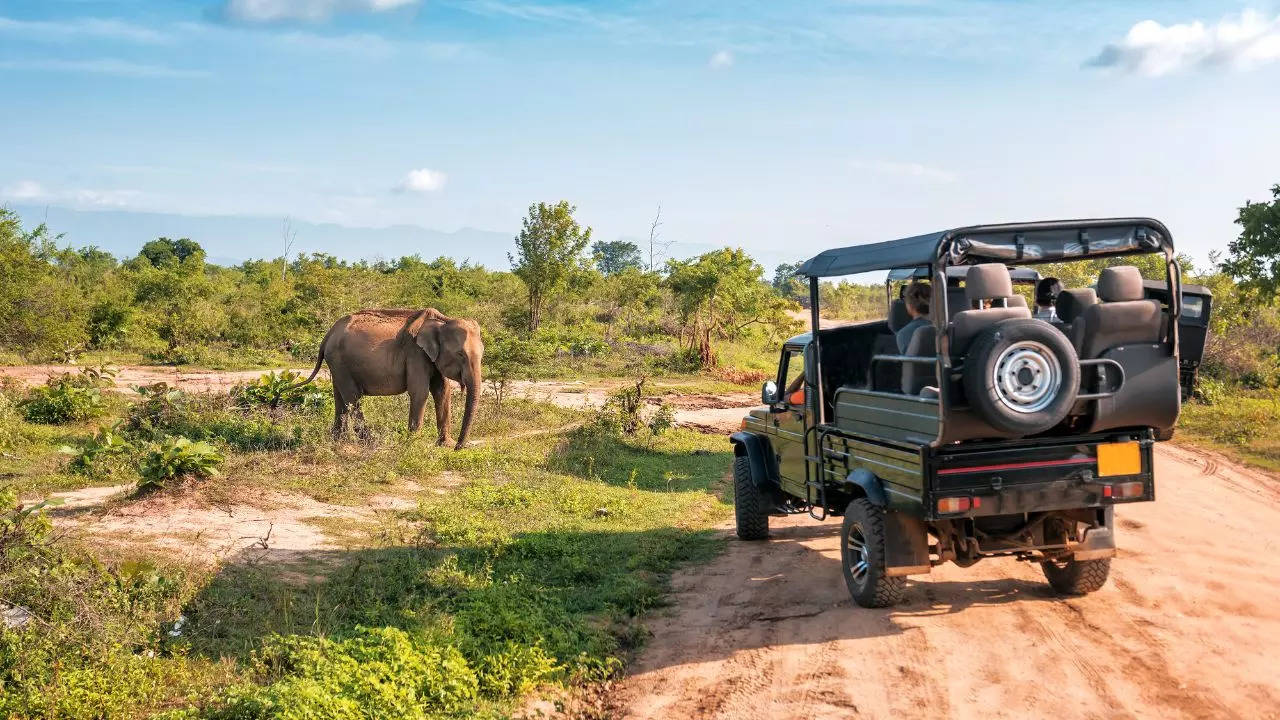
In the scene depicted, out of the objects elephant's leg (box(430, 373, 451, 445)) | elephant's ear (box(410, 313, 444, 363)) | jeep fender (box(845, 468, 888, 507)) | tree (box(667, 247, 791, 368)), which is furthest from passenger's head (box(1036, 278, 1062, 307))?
tree (box(667, 247, 791, 368))

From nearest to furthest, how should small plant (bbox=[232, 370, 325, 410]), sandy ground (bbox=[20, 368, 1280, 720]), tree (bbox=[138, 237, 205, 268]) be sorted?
Result: sandy ground (bbox=[20, 368, 1280, 720])
small plant (bbox=[232, 370, 325, 410])
tree (bbox=[138, 237, 205, 268])

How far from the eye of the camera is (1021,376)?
620 cm

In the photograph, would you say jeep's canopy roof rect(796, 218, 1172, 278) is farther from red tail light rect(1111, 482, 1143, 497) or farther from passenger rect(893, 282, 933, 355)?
red tail light rect(1111, 482, 1143, 497)

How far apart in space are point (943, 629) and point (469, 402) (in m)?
8.77

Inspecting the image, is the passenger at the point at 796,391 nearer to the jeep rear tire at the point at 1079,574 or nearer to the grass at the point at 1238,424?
the jeep rear tire at the point at 1079,574

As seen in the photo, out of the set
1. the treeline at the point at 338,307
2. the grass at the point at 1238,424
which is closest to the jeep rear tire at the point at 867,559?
the grass at the point at 1238,424

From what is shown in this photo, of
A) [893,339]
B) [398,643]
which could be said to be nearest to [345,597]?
[398,643]

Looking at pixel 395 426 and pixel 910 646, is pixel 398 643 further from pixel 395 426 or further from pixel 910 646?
pixel 395 426

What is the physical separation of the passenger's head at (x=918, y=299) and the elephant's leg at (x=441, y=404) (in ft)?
27.6

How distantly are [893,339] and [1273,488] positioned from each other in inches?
271

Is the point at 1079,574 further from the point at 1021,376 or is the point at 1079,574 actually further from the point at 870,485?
the point at 1021,376

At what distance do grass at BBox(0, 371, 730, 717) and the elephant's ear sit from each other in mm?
2127

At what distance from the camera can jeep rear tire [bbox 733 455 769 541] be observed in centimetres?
982

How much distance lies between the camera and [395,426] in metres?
15.5
